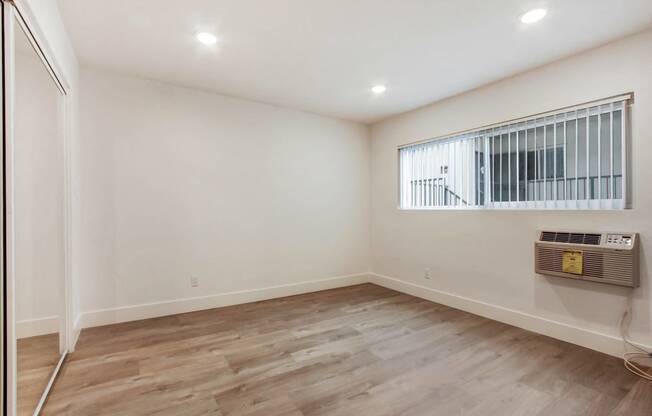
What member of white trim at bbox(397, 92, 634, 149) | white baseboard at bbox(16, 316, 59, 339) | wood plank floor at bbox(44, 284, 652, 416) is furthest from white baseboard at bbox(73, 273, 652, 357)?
white trim at bbox(397, 92, 634, 149)

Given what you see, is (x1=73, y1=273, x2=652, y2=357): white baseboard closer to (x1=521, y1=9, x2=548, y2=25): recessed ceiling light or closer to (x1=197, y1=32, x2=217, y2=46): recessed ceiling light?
(x1=521, y1=9, x2=548, y2=25): recessed ceiling light

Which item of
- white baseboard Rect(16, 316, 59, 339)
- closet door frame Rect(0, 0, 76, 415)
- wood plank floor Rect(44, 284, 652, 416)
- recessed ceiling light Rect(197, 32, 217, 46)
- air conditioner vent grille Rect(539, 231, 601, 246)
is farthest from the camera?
air conditioner vent grille Rect(539, 231, 601, 246)

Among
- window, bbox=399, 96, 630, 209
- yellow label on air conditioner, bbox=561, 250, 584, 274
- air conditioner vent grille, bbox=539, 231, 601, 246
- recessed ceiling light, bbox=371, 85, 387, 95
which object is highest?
recessed ceiling light, bbox=371, 85, 387, 95

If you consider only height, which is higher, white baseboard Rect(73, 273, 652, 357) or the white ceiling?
the white ceiling

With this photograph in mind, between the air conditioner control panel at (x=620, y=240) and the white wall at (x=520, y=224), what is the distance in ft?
0.24

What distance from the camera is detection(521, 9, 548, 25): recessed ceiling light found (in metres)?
2.18

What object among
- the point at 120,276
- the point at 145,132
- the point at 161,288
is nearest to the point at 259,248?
the point at 161,288

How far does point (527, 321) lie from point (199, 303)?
3.51 meters

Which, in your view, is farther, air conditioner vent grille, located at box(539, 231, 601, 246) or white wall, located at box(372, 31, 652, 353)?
air conditioner vent grille, located at box(539, 231, 601, 246)

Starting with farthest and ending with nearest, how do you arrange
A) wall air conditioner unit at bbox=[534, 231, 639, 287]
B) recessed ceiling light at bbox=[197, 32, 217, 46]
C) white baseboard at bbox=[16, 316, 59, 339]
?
recessed ceiling light at bbox=[197, 32, 217, 46]
wall air conditioner unit at bbox=[534, 231, 639, 287]
white baseboard at bbox=[16, 316, 59, 339]

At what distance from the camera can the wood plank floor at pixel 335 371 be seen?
6.21 ft

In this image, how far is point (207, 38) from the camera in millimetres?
2545

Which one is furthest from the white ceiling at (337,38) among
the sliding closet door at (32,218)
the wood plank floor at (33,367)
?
the wood plank floor at (33,367)

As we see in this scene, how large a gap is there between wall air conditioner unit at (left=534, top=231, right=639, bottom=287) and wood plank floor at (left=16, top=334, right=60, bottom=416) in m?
3.75
